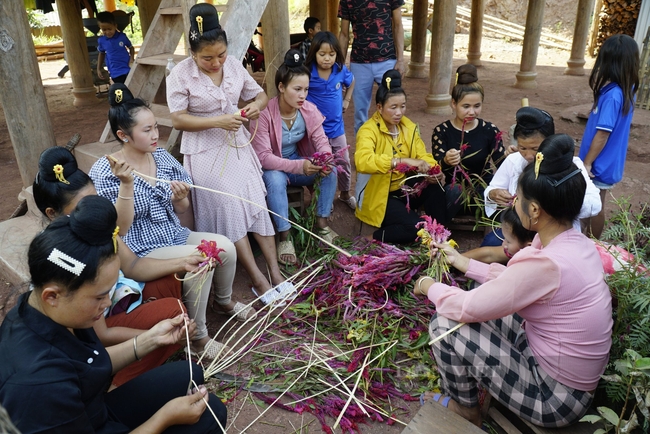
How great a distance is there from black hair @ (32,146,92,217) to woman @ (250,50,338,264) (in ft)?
5.55

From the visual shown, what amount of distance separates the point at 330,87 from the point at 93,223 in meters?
3.50

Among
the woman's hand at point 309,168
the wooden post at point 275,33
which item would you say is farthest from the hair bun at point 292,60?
the wooden post at point 275,33

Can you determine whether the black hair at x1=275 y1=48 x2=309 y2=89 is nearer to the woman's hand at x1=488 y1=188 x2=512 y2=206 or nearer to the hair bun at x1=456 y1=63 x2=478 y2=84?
the hair bun at x1=456 y1=63 x2=478 y2=84

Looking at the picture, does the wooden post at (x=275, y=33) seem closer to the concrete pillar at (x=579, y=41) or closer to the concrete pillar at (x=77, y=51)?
the concrete pillar at (x=77, y=51)

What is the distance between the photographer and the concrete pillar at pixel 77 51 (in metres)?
8.69

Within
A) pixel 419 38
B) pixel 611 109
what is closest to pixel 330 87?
pixel 611 109

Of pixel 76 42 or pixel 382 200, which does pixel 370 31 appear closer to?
pixel 382 200

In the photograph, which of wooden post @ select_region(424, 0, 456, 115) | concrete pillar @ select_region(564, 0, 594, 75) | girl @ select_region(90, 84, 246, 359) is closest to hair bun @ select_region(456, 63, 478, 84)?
girl @ select_region(90, 84, 246, 359)

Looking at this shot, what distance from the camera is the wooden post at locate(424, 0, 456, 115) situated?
22.9 ft

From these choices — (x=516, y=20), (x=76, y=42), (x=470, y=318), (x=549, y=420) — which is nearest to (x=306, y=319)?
(x=470, y=318)

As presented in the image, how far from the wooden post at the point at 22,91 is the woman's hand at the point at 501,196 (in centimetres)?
372

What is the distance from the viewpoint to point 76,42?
8961 millimetres

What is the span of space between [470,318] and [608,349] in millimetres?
594

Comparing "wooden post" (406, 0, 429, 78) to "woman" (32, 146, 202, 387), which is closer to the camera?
"woman" (32, 146, 202, 387)
